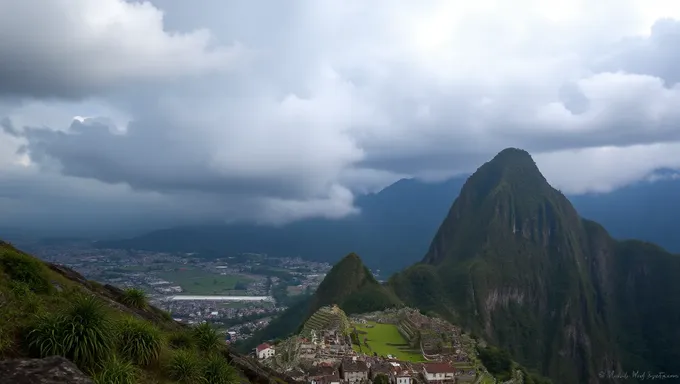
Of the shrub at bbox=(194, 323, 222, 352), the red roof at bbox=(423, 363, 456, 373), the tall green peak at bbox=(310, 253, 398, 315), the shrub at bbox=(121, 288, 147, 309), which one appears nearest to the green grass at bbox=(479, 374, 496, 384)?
the red roof at bbox=(423, 363, 456, 373)

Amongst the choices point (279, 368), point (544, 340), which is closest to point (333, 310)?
point (279, 368)

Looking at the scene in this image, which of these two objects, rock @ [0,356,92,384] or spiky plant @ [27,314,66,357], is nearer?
rock @ [0,356,92,384]

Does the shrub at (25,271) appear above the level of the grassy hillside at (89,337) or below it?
above

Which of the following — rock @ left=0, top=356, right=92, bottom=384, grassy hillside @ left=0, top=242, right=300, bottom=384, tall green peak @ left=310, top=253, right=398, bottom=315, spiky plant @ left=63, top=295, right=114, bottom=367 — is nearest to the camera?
rock @ left=0, top=356, right=92, bottom=384

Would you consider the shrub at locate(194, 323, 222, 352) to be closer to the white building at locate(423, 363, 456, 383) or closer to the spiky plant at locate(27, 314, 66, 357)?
the spiky plant at locate(27, 314, 66, 357)

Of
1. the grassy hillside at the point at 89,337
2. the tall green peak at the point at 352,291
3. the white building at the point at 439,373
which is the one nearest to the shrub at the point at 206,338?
the grassy hillside at the point at 89,337

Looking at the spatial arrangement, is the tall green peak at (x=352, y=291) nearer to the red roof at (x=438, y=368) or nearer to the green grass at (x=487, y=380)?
the green grass at (x=487, y=380)

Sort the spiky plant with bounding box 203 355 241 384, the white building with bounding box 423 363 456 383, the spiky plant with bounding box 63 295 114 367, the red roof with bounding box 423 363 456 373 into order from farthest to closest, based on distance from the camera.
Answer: the red roof with bounding box 423 363 456 373 → the white building with bounding box 423 363 456 383 → the spiky plant with bounding box 203 355 241 384 → the spiky plant with bounding box 63 295 114 367
